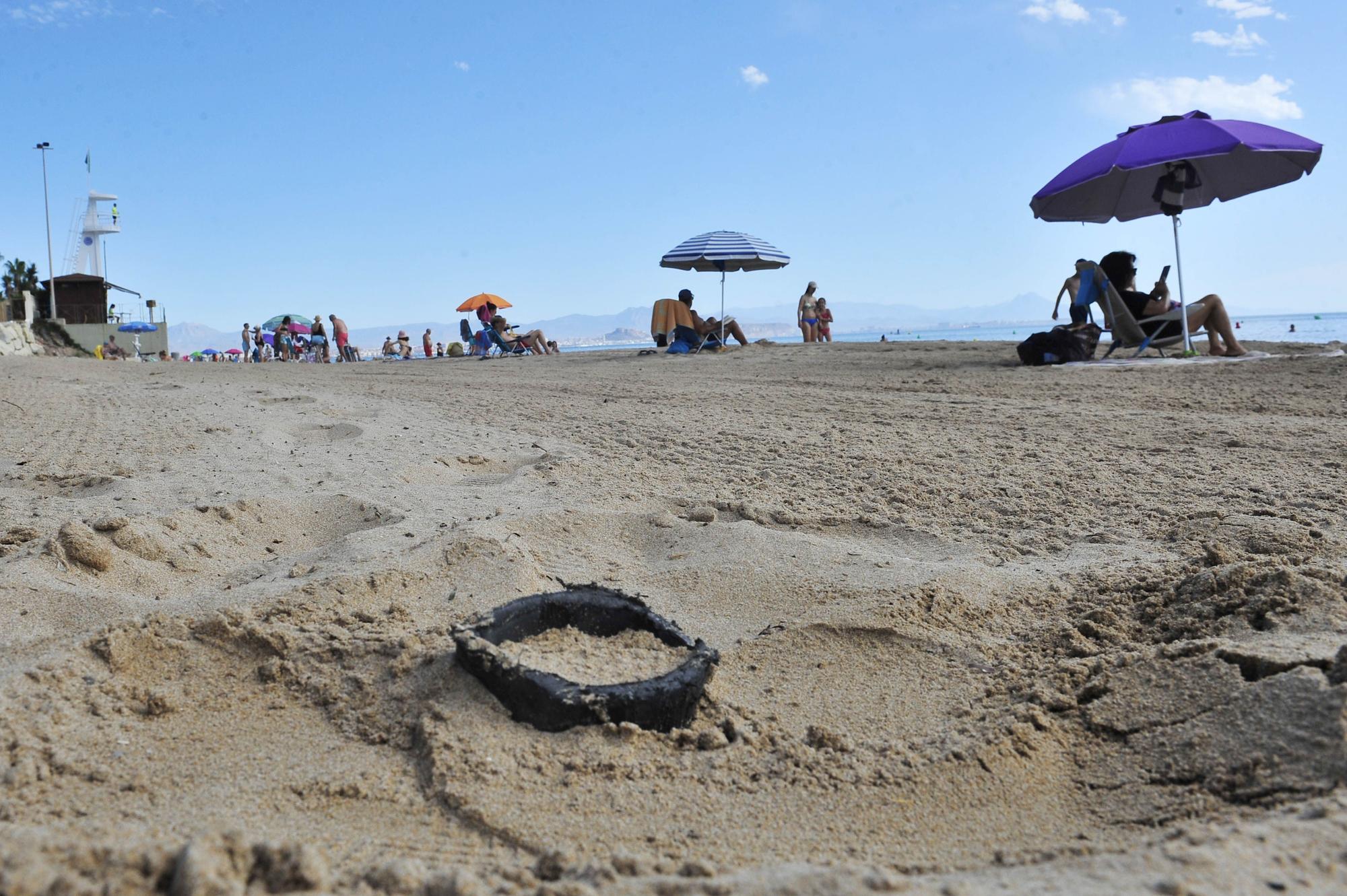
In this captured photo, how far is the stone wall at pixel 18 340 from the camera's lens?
20938 millimetres

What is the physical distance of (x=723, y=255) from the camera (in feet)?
A: 47.5

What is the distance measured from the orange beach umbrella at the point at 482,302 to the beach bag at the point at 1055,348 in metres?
16.1

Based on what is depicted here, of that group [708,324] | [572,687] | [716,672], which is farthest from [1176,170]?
[572,687]

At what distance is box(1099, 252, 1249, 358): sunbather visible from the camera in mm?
8641

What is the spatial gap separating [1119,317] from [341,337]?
16677 mm

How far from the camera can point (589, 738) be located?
1.75 meters

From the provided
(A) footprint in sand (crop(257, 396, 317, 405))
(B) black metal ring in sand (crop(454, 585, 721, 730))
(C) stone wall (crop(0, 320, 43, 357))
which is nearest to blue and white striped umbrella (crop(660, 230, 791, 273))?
(A) footprint in sand (crop(257, 396, 317, 405))

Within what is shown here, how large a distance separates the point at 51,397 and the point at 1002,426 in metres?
6.40

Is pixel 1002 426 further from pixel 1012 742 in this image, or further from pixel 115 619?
pixel 115 619

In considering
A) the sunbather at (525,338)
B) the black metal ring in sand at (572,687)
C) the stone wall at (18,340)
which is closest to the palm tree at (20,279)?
the stone wall at (18,340)

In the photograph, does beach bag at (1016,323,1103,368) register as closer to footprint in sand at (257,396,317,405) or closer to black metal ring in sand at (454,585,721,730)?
footprint in sand at (257,396,317,405)

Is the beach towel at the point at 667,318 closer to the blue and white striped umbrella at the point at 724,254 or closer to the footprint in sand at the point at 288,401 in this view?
the blue and white striped umbrella at the point at 724,254

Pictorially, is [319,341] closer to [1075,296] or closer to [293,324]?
[293,324]

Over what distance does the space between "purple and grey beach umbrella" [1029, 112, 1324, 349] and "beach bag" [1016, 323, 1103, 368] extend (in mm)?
1036
